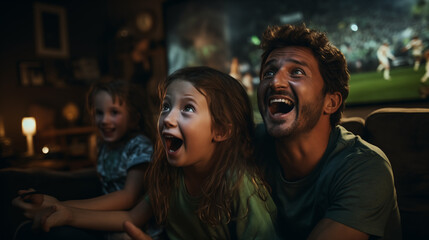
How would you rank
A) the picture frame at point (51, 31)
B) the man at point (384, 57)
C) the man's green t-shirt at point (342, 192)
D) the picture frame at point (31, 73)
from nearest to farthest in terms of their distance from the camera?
the man's green t-shirt at point (342, 192), the man at point (384, 57), the picture frame at point (31, 73), the picture frame at point (51, 31)

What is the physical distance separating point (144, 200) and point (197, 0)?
9.74 ft

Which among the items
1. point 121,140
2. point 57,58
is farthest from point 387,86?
point 57,58

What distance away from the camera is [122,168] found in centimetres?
133

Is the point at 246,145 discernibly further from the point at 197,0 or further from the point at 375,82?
the point at 197,0

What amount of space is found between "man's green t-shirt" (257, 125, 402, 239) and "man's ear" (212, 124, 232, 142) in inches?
5.6

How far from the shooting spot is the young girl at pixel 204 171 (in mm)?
865

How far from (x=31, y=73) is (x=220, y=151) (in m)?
3.69

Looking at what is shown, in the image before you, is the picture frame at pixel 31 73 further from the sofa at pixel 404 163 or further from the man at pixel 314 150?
the man at pixel 314 150

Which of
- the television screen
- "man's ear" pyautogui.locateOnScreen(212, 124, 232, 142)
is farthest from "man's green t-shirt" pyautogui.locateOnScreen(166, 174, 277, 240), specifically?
the television screen

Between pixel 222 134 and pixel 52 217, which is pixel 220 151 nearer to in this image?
pixel 222 134

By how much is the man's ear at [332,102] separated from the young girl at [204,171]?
8.8 inches

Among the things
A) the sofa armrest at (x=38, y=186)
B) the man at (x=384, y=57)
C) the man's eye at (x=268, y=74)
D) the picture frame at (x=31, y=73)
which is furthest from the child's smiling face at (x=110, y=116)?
the picture frame at (x=31, y=73)

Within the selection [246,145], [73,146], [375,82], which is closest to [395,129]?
[246,145]

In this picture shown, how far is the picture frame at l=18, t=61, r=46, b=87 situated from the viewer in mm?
3799
